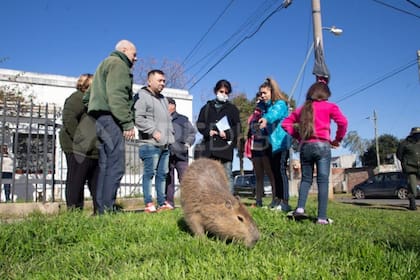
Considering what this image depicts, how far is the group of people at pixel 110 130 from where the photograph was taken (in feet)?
15.4

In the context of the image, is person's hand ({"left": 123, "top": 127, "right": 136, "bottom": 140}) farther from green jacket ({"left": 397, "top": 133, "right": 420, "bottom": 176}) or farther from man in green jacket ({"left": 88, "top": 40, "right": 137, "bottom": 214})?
green jacket ({"left": 397, "top": 133, "right": 420, "bottom": 176})

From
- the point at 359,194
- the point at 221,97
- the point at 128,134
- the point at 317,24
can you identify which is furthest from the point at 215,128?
the point at 359,194

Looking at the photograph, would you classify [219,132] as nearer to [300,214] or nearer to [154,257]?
[300,214]

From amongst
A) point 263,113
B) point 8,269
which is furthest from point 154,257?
point 263,113

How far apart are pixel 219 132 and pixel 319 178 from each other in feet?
6.23

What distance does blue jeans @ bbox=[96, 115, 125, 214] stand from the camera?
Answer: 4.68m

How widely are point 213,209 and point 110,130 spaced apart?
204cm

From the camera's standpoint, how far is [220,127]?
231 inches

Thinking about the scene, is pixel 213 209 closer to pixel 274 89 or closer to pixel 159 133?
pixel 159 133

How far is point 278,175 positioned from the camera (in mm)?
5523

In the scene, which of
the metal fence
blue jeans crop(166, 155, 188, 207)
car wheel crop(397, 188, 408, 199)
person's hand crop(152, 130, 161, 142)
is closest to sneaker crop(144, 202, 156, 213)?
person's hand crop(152, 130, 161, 142)

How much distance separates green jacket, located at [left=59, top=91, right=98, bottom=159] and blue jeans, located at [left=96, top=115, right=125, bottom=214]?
38 centimetres

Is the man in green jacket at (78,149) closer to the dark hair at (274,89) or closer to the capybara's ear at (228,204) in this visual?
the capybara's ear at (228,204)

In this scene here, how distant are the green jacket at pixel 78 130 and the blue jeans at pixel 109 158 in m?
0.38
